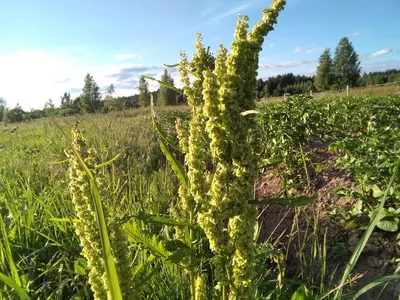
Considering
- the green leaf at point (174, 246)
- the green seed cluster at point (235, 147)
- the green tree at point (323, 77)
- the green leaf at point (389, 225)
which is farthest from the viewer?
the green tree at point (323, 77)

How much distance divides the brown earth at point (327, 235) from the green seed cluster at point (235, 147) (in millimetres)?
1043

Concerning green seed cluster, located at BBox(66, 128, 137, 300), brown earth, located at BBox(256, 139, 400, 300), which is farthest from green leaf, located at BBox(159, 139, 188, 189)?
brown earth, located at BBox(256, 139, 400, 300)

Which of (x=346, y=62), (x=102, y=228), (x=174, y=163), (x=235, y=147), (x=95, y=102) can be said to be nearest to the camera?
(x=102, y=228)

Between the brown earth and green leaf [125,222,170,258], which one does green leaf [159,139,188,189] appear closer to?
green leaf [125,222,170,258]

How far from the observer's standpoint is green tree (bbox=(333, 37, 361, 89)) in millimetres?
66250

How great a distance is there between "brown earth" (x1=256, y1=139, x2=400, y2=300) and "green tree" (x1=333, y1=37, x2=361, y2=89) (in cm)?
6833

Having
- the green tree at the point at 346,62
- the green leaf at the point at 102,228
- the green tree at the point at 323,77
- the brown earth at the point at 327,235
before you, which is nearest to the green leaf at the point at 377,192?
the brown earth at the point at 327,235

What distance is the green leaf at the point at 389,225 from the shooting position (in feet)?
9.16

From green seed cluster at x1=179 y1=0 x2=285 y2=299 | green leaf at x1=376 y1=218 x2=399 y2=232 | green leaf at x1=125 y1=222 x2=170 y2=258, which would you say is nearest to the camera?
green seed cluster at x1=179 y1=0 x2=285 y2=299

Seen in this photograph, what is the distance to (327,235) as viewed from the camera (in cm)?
324

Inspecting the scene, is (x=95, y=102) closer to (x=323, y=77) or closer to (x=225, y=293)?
(x=225, y=293)

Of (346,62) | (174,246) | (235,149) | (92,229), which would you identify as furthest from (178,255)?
(346,62)

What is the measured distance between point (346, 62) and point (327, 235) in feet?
241

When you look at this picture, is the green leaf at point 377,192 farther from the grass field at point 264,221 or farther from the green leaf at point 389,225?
the green leaf at point 389,225
